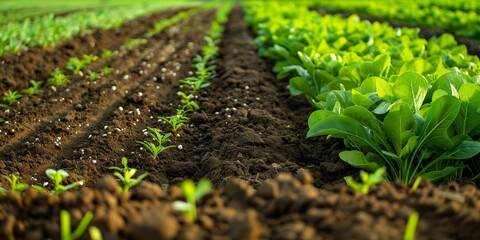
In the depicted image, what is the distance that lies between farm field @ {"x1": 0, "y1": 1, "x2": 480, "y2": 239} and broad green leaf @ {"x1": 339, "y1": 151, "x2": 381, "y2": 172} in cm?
1

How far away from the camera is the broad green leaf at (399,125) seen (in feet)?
10.0

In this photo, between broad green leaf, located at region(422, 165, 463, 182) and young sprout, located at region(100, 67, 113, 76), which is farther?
young sprout, located at region(100, 67, 113, 76)

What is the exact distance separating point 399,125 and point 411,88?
10.4 inches

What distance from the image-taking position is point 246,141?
3865 millimetres

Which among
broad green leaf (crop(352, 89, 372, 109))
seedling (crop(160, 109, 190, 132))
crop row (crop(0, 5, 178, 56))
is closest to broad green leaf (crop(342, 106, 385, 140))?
broad green leaf (crop(352, 89, 372, 109))

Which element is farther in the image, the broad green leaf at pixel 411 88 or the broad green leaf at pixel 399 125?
the broad green leaf at pixel 411 88

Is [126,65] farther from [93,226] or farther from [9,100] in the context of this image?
[93,226]

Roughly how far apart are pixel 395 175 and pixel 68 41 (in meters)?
7.30

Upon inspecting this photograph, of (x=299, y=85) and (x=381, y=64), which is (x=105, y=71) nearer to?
(x=299, y=85)

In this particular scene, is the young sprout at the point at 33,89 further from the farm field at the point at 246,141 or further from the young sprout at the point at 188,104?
the young sprout at the point at 188,104

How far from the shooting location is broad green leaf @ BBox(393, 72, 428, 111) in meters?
3.18

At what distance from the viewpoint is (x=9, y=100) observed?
5457mm

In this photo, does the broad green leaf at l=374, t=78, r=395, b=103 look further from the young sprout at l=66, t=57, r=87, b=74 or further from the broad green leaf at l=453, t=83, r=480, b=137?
the young sprout at l=66, t=57, r=87, b=74

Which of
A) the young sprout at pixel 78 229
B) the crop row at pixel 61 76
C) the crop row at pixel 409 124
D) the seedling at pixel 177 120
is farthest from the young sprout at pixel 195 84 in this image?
the young sprout at pixel 78 229
